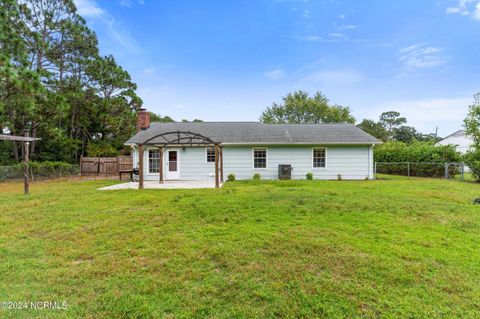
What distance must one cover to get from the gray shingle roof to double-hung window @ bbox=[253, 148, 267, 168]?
1.97ft

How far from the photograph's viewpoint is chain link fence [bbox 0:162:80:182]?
14.6 m

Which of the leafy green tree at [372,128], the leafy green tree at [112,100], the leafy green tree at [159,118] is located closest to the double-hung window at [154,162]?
the leafy green tree at [112,100]

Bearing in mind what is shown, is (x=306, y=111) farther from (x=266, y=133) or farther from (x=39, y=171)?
(x=39, y=171)

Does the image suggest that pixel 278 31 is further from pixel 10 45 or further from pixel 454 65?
pixel 10 45

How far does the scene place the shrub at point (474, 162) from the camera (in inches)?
528

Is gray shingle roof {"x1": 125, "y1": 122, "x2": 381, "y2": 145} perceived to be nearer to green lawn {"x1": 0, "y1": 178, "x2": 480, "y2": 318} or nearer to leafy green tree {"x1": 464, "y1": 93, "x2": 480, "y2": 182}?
leafy green tree {"x1": 464, "y1": 93, "x2": 480, "y2": 182}

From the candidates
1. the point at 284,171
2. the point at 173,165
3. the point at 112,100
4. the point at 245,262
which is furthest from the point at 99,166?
the point at 245,262

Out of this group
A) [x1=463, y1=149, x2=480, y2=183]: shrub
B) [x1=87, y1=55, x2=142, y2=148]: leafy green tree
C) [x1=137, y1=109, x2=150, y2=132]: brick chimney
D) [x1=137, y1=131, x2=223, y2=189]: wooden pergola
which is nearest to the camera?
[x1=137, y1=131, x2=223, y2=189]: wooden pergola

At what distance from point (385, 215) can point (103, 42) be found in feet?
83.2

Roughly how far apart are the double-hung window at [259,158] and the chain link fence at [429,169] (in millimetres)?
8079

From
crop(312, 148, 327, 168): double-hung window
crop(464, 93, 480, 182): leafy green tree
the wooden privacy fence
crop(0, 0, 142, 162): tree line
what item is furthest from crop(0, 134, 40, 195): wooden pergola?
crop(464, 93, 480, 182): leafy green tree

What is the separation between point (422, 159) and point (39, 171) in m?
25.6

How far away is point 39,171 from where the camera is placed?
15758 millimetres

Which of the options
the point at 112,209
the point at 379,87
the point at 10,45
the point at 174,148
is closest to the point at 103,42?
the point at 10,45
